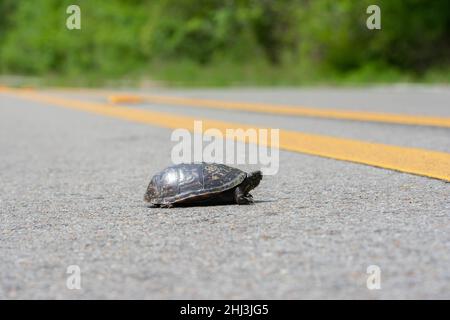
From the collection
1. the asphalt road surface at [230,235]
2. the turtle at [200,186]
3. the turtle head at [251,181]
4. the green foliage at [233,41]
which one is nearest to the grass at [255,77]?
the green foliage at [233,41]

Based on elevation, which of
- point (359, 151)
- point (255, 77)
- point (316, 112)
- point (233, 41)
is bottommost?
point (255, 77)

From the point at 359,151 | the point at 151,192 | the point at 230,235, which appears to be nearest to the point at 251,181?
the point at 151,192

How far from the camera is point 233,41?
37250 millimetres

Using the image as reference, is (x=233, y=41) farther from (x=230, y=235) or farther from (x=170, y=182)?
(x=230, y=235)

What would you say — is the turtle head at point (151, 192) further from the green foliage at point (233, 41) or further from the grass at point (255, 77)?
the green foliage at point (233, 41)

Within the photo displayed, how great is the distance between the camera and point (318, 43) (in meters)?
31.5

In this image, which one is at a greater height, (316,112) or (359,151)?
(359,151)

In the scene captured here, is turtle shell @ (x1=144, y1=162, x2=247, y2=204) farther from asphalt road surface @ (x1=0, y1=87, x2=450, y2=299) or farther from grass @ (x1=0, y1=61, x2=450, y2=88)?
grass @ (x1=0, y1=61, x2=450, y2=88)

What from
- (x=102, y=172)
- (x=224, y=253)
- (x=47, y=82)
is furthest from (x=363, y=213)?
(x=47, y=82)

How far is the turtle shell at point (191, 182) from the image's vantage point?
17.7 feet

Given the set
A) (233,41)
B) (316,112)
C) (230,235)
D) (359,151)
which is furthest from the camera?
(233,41)

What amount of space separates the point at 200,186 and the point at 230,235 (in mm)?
1003

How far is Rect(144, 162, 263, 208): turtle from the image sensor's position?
17.7 feet

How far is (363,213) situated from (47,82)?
3137cm
